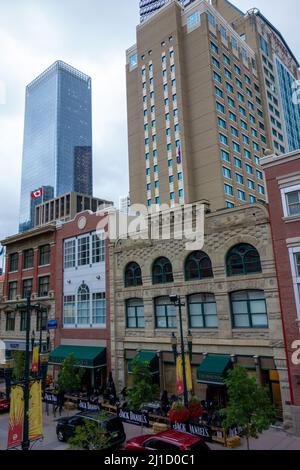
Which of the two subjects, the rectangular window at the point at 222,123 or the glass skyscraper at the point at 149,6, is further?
the glass skyscraper at the point at 149,6

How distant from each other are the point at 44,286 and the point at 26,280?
12.4 ft

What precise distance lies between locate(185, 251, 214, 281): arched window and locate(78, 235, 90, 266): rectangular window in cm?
1184

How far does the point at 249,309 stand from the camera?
70.8ft

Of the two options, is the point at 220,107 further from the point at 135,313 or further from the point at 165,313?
the point at 165,313

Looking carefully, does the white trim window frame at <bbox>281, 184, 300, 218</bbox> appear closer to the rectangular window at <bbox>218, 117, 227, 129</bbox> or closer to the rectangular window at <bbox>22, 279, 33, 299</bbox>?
the rectangular window at <bbox>22, 279, 33, 299</bbox>

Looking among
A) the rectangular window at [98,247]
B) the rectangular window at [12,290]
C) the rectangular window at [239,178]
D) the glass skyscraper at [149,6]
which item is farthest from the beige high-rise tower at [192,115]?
the glass skyscraper at [149,6]

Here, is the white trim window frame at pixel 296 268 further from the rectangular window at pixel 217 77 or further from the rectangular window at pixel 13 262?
the rectangular window at pixel 217 77

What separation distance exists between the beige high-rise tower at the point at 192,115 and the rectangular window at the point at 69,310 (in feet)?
98.0

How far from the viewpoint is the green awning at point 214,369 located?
20.6 metres

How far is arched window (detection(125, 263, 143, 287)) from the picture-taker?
2814 cm

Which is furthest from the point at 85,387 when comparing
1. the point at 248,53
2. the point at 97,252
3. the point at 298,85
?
the point at 298,85

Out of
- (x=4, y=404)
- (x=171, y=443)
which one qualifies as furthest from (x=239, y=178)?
(x=171, y=443)

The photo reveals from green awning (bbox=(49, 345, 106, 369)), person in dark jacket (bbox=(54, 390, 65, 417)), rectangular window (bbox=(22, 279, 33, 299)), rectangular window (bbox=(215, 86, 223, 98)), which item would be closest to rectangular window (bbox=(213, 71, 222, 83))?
rectangular window (bbox=(215, 86, 223, 98))

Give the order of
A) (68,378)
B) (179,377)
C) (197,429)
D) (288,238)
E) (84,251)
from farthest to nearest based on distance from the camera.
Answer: (84,251)
(68,378)
(288,238)
(179,377)
(197,429)
